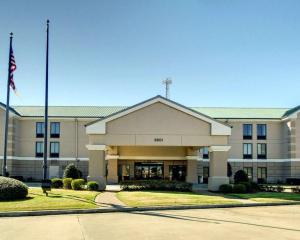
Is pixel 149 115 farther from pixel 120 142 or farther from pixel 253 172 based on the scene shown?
pixel 253 172

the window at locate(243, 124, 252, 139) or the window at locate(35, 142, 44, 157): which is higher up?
the window at locate(243, 124, 252, 139)

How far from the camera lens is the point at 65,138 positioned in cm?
5084

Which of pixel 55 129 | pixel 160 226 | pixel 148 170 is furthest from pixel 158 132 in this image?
pixel 55 129

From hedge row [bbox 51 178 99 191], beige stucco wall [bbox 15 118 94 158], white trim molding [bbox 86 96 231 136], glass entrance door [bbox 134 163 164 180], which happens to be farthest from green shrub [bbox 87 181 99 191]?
beige stucco wall [bbox 15 118 94 158]

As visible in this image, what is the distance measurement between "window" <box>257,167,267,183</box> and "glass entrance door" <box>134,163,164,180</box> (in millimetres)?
12721

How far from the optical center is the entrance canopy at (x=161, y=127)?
33719 millimetres

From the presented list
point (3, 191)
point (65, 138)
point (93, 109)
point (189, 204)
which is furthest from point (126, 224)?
point (93, 109)

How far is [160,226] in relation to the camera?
1552cm

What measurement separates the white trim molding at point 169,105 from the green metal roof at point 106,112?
17.6 metres

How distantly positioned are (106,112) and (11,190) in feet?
102

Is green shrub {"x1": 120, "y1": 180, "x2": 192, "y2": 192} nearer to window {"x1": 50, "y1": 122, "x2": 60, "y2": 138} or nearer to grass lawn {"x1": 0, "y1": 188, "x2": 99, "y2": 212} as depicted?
grass lawn {"x1": 0, "y1": 188, "x2": 99, "y2": 212}

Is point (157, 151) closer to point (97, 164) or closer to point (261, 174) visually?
point (97, 164)

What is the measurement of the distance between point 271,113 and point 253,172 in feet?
27.6

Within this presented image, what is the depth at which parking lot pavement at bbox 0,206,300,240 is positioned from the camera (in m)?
13.6
